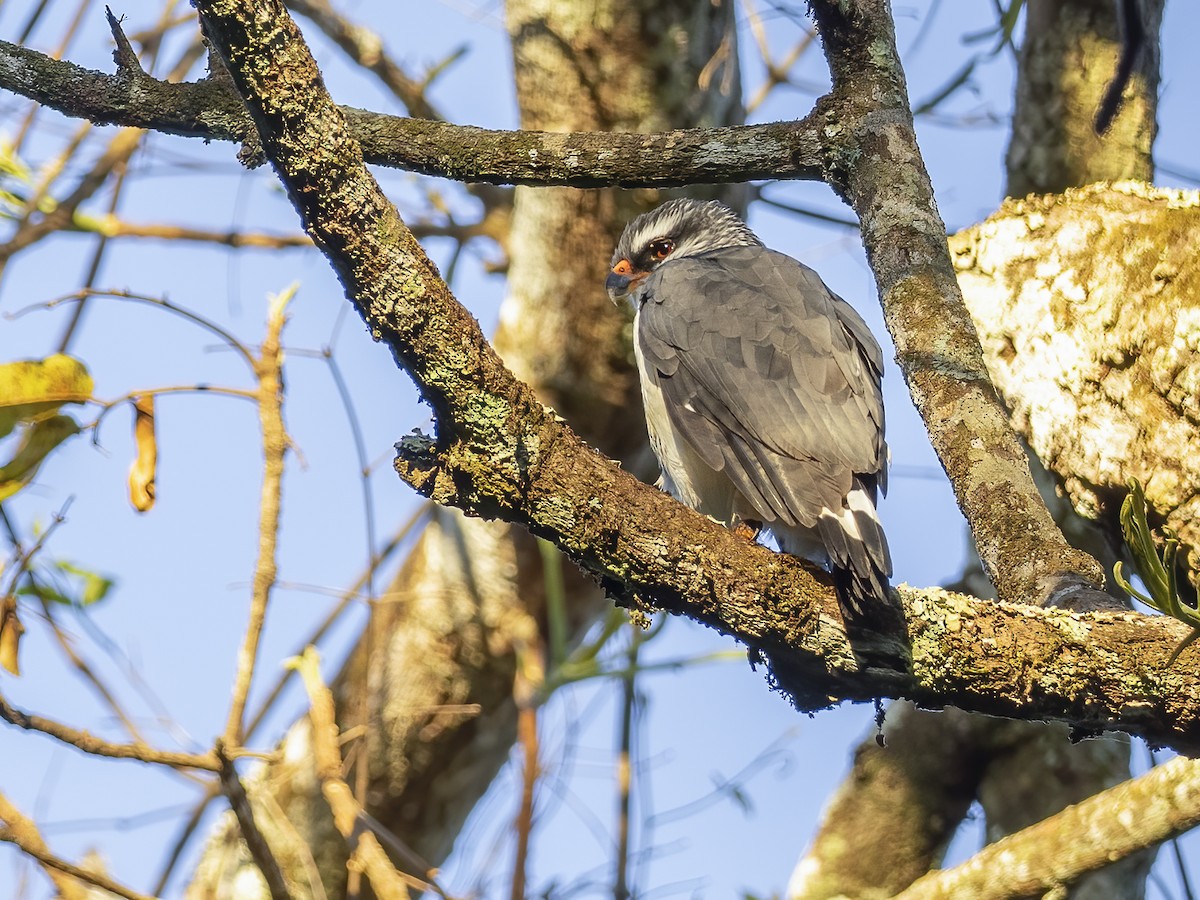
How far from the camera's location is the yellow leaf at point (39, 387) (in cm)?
347

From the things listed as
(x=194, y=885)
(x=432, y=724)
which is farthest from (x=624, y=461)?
(x=194, y=885)

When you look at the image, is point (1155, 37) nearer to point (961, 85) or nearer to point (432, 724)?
point (961, 85)

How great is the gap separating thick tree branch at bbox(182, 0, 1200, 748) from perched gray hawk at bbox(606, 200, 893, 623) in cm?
23

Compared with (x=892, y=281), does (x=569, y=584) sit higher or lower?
higher

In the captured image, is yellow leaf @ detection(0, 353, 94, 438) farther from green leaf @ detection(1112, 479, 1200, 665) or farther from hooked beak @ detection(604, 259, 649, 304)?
green leaf @ detection(1112, 479, 1200, 665)

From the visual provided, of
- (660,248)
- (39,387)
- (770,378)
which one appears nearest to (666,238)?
(660,248)

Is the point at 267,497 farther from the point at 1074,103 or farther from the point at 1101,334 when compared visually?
the point at 1074,103

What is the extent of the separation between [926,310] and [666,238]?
7.80 ft

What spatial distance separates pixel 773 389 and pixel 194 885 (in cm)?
423

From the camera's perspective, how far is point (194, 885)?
6066mm

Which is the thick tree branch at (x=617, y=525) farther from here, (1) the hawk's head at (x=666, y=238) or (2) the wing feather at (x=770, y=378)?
(1) the hawk's head at (x=666, y=238)

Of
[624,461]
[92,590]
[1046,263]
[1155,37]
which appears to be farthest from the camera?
[624,461]

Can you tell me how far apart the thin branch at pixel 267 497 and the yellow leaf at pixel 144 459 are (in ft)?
1.06

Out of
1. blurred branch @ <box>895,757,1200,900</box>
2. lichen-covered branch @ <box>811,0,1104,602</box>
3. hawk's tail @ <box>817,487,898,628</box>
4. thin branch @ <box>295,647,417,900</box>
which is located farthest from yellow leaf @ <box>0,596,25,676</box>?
blurred branch @ <box>895,757,1200,900</box>
